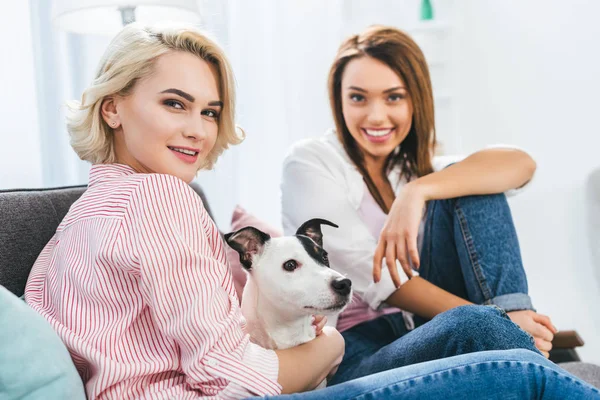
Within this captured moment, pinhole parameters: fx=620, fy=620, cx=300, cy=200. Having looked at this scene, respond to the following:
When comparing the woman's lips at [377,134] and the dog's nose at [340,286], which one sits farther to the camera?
the woman's lips at [377,134]

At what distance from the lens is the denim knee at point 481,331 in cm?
104

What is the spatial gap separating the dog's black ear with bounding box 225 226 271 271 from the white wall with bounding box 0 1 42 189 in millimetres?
1209

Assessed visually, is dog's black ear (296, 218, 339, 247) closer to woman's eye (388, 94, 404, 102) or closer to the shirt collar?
the shirt collar

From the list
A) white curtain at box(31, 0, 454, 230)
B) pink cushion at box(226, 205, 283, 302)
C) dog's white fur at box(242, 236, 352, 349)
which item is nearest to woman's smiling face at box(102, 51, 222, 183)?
dog's white fur at box(242, 236, 352, 349)

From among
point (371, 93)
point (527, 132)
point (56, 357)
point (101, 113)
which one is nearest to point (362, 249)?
point (371, 93)

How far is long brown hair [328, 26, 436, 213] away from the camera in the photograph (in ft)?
5.52

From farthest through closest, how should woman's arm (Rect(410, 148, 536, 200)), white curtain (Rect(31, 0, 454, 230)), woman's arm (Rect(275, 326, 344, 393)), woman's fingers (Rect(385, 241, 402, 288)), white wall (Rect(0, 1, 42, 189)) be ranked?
white curtain (Rect(31, 0, 454, 230)), white wall (Rect(0, 1, 42, 189)), woman's arm (Rect(410, 148, 536, 200)), woman's fingers (Rect(385, 241, 402, 288)), woman's arm (Rect(275, 326, 344, 393))

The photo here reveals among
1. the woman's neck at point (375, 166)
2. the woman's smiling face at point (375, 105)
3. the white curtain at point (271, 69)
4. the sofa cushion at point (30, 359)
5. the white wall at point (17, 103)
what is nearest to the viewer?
the sofa cushion at point (30, 359)

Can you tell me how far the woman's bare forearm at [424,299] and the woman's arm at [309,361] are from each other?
0.38 meters

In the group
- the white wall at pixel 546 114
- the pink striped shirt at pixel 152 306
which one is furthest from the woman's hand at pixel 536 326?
the white wall at pixel 546 114

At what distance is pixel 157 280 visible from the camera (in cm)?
87

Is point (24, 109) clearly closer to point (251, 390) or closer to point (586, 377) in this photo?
point (251, 390)

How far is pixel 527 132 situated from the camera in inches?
125

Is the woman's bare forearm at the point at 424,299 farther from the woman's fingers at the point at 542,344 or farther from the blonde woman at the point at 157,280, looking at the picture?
the blonde woman at the point at 157,280
